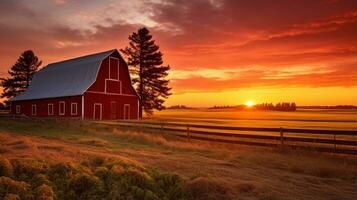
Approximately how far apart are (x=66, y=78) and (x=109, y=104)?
25.9 feet

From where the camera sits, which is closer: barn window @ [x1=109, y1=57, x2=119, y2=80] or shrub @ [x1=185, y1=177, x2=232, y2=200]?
shrub @ [x1=185, y1=177, x2=232, y2=200]

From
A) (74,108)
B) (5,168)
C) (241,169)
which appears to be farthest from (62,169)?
(74,108)

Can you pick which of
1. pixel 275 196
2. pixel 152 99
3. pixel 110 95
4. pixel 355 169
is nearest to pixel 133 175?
pixel 275 196

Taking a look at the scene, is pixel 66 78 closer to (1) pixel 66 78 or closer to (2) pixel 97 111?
(1) pixel 66 78

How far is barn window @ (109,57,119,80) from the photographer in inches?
1630

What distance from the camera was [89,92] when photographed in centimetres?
3869

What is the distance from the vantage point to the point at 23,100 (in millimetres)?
48250

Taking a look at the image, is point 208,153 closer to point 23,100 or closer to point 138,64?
point 138,64

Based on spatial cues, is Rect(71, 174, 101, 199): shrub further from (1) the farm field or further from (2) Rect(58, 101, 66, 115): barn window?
(2) Rect(58, 101, 66, 115): barn window

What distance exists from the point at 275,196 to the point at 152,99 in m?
44.3

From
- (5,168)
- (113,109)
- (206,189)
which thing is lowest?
(206,189)

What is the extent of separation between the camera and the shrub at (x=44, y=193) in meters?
6.19

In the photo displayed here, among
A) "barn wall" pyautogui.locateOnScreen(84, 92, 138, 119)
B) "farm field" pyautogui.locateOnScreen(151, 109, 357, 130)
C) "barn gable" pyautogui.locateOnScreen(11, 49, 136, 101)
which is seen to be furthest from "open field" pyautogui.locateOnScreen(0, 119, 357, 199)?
"barn gable" pyautogui.locateOnScreen(11, 49, 136, 101)

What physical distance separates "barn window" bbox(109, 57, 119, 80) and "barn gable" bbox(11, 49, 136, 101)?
95 centimetres
